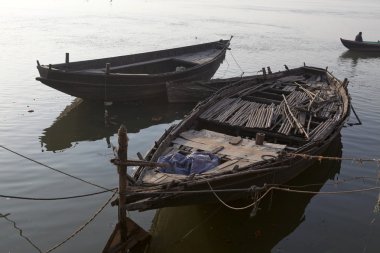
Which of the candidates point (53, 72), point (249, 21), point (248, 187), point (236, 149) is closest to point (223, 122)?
point (236, 149)

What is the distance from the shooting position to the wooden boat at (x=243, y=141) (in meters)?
7.88

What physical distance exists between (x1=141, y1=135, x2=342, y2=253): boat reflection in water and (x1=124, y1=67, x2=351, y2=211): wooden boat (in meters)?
0.91

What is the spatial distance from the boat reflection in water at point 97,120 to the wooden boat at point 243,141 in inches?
149

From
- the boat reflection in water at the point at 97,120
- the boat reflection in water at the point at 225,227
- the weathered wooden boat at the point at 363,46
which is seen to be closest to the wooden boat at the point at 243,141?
the boat reflection in water at the point at 225,227

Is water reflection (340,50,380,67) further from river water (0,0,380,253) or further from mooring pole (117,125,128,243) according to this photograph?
mooring pole (117,125,128,243)

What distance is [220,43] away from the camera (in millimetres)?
25984

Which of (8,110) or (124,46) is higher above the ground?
(124,46)

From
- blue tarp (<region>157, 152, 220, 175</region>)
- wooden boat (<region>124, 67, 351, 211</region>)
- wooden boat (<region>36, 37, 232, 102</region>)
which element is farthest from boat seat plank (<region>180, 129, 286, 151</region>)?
wooden boat (<region>36, 37, 232, 102</region>)

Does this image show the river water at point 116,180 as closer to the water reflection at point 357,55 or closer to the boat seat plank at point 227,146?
the boat seat plank at point 227,146

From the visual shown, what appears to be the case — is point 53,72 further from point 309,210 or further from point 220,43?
point 220,43

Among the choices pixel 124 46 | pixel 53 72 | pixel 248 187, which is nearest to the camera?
pixel 248 187

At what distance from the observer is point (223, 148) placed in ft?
→ 33.3

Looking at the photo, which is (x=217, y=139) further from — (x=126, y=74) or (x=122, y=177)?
(x=126, y=74)

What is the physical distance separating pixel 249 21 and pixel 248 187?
2085 inches
